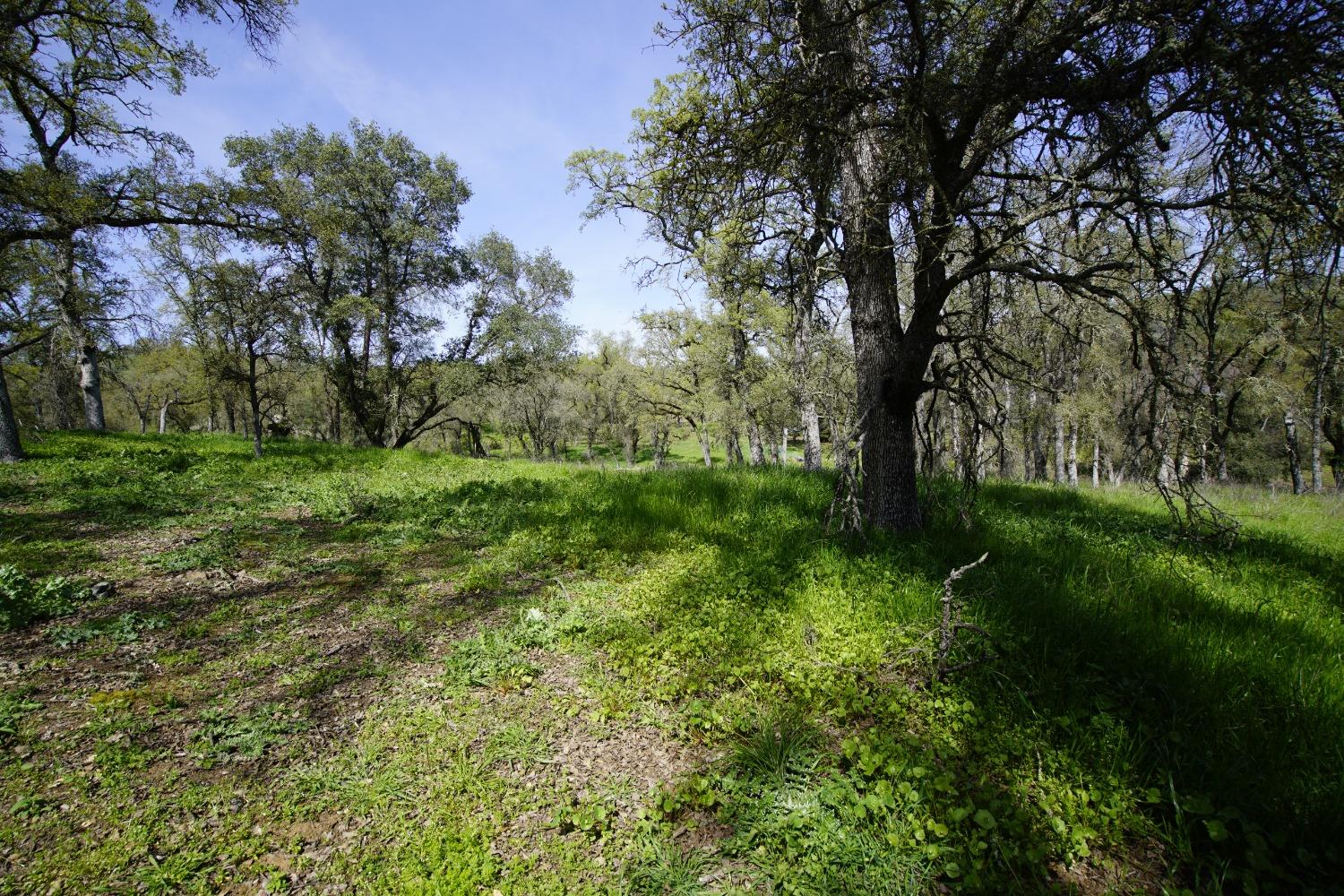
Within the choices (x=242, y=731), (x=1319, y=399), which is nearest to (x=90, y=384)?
(x=242, y=731)

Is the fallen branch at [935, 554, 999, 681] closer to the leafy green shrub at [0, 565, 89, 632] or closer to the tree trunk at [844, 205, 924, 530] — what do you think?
the tree trunk at [844, 205, 924, 530]

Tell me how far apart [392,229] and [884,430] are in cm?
2015

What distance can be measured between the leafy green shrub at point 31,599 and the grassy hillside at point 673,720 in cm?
3

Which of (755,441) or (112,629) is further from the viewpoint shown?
(755,441)

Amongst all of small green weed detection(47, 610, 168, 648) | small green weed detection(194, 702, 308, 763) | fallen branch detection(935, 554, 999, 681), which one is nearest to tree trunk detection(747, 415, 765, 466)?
fallen branch detection(935, 554, 999, 681)

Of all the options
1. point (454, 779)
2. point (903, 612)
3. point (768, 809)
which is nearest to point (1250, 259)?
point (903, 612)

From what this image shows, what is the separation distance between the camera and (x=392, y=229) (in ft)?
59.5

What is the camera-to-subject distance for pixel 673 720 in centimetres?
305

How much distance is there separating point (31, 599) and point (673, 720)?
5397 millimetres

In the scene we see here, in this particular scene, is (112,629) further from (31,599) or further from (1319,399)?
(1319,399)

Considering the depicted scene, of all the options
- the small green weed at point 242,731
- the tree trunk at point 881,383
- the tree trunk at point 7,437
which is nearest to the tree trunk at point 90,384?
the tree trunk at point 7,437

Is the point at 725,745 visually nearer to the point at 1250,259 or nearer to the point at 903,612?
the point at 903,612

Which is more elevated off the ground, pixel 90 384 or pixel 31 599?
pixel 90 384

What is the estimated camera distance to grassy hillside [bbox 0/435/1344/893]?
211 cm
